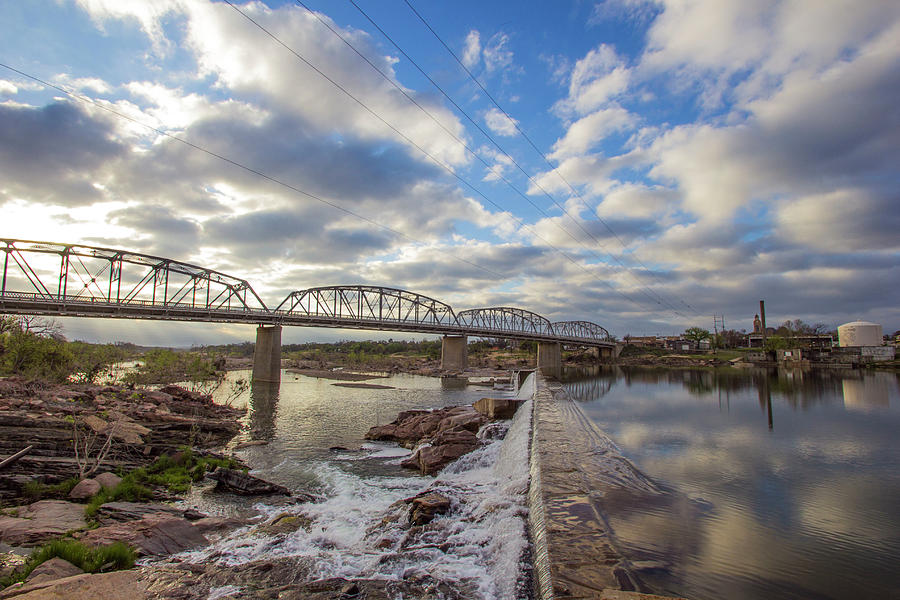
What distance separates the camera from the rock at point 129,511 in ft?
30.3

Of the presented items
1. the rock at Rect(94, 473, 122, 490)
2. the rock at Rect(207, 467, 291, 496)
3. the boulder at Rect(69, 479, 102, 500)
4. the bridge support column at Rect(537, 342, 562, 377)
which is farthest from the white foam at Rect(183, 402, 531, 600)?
the bridge support column at Rect(537, 342, 562, 377)

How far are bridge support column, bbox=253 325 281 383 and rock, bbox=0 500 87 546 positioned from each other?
46.9m

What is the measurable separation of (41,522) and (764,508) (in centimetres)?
1597

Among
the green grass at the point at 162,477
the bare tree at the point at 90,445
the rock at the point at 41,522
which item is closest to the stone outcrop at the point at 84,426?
the bare tree at the point at 90,445

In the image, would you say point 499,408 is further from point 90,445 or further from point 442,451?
point 90,445

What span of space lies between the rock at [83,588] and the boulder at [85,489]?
5.50 m

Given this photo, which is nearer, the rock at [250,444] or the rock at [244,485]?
the rock at [244,485]

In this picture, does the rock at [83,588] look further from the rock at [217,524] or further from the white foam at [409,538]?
the rock at [217,524]

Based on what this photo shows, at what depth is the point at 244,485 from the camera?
1237 centimetres

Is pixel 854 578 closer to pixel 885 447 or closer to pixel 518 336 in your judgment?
pixel 885 447

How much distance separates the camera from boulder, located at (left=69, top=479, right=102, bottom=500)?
10.3m

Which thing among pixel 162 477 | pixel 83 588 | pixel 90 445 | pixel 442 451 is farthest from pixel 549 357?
pixel 83 588

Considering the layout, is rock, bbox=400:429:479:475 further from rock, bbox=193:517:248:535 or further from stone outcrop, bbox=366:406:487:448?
rock, bbox=193:517:248:535

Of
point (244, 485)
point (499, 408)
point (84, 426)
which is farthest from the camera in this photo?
point (499, 408)
